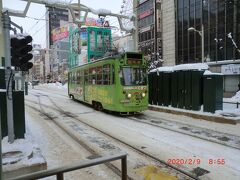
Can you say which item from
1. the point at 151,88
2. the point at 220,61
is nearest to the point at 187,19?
the point at 220,61

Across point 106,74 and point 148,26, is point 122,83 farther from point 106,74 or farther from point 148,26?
point 148,26

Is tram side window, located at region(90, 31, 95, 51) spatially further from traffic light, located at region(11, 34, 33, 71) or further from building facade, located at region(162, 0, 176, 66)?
traffic light, located at region(11, 34, 33, 71)

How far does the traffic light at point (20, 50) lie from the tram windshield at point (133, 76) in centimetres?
651

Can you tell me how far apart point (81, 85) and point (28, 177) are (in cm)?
1749

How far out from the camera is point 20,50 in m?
7.64

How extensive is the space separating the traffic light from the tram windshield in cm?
651

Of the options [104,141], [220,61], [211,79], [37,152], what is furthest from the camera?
[220,61]

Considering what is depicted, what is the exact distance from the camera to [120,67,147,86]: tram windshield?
45.2ft

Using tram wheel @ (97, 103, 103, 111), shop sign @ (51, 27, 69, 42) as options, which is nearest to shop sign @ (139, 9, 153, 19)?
tram wheel @ (97, 103, 103, 111)

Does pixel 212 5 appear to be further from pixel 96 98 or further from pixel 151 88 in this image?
pixel 96 98

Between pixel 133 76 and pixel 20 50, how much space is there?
24.0 feet

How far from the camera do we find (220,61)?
103ft

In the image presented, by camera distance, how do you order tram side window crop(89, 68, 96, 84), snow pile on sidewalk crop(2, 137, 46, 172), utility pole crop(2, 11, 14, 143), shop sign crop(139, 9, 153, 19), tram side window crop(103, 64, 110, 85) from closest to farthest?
snow pile on sidewalk crop(2, 137, 46, 172), utility pole crop(2, 11, 14, 143), tram side window crop(103, 64, 110, 85), tram side window crop(89, 68, 96, 84), shop sign crop(139, 9, 153, 19)

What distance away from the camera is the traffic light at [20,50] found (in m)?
7.55
